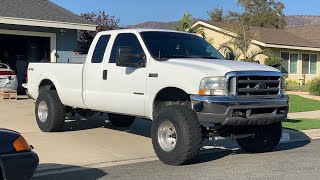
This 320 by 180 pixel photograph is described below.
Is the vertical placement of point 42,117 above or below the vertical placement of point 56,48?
below

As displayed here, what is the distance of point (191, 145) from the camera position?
25.7 feet

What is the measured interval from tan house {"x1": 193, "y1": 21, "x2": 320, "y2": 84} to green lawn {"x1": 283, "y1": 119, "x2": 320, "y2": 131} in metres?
17.0

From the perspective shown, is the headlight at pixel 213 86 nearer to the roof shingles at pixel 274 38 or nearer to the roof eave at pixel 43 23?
the roof eave at pixel 43 23

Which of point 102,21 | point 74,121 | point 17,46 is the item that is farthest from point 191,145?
point 102,21

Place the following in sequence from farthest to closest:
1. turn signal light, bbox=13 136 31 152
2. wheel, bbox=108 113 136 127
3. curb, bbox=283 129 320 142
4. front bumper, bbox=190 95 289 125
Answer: wheel, bbox=108 113 136 127 → curb, bbox=283 129 320 142 → front bumper, bbox=190 95 289 125 → turn signal light, bbox=13 136 31 152

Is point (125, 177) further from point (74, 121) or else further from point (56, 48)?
point (56, 48)

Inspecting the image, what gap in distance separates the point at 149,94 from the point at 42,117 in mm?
3803

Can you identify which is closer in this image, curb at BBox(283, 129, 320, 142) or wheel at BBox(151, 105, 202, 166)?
wheel at BBox(151, 105, 202, 166)

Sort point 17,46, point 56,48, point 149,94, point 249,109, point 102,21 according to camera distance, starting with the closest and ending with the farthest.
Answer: point 249,109 < point 149,94 < point 56,48 < point 17,46 < point 102,21

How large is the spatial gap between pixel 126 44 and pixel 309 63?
28360mm

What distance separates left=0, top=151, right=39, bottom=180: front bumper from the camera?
5.42m

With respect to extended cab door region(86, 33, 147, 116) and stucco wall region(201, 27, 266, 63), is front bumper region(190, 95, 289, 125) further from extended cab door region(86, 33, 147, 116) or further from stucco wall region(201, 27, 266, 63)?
stucco wall region(201, 27, 266, 63)

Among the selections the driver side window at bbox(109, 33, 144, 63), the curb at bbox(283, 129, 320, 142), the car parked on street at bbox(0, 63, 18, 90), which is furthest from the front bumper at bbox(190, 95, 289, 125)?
the car parked on street at bbox(0, 63, 18, 90)

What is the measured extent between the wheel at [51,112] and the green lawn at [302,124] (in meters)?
5.96
